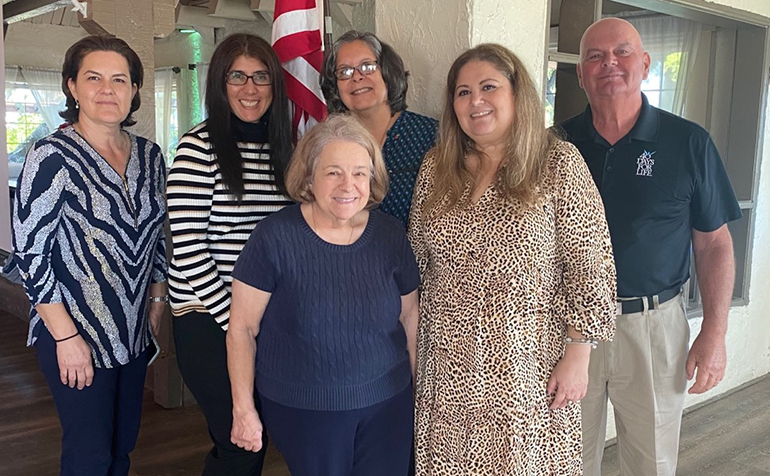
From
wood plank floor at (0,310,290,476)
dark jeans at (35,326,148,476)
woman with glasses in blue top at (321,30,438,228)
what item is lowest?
wood plank floor at (0,310,290,476)

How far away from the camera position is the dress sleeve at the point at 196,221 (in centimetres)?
207

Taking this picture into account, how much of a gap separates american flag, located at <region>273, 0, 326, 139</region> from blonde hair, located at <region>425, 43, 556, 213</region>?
725 mm

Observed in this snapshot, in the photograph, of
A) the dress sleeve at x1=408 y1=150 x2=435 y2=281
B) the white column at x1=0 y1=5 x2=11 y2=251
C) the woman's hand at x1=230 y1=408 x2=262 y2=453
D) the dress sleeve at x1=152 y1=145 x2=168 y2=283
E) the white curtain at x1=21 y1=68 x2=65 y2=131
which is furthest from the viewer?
the white curtain at x1=21 y1=68 x2=65 y2=131

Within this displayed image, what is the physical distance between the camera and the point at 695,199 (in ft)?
7.36

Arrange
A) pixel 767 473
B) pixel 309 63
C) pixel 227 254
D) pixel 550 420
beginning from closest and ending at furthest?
pixel 550 420 < pixel 227 254 < pixel 309 63 < pixel 767 473

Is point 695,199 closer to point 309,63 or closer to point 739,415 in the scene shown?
point 309,63

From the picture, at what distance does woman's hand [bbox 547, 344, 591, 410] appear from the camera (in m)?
1.92

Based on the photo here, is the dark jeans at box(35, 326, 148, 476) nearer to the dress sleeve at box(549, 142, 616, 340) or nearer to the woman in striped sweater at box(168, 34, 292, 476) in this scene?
the woman in striped sweater at box(168, 34, 292, 476)

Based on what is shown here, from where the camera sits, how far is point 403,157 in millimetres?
2295

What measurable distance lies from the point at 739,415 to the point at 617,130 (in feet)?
8.37

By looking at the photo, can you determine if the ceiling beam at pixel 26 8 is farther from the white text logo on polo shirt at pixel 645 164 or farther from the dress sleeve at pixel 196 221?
the white text logo on polo shirt at pixel 645 164

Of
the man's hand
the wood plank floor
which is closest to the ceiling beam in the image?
the wood plank floor

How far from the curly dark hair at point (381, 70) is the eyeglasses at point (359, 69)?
Result: 0.02 metres

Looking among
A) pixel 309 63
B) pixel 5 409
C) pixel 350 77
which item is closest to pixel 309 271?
pixel 350 77
